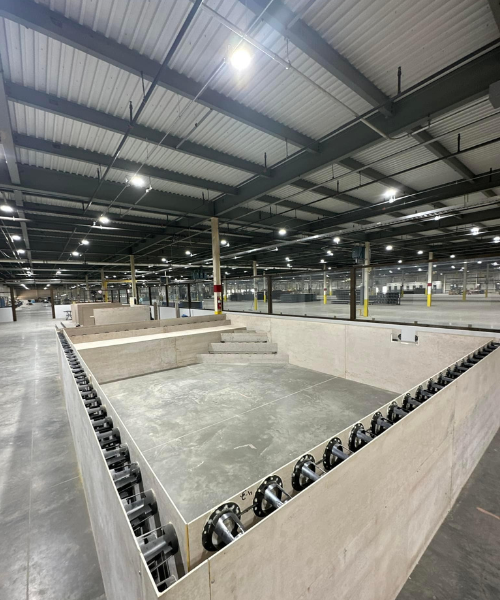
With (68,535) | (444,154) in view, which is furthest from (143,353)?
(444,154)

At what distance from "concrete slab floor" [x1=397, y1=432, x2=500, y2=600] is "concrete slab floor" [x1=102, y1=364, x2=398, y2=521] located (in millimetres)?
1151

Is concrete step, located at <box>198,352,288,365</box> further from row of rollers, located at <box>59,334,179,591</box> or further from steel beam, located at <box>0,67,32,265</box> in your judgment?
steel beam, located at <box>0,67,32,265</box>

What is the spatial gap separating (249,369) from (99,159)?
5.10 meters

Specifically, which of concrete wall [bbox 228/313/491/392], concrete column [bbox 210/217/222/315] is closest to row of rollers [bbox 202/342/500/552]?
concrete wall [bbox 228/313/491/392]

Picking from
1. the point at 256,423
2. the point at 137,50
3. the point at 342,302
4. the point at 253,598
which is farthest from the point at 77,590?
the point at 342,302

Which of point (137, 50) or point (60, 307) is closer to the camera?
point (137, 50)

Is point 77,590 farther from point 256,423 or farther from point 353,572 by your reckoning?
point 256,423

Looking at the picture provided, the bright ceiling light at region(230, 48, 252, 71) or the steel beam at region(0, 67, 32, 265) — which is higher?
the steel beam at region(0, 67, 32, 265)

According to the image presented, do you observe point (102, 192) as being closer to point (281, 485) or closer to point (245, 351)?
point (245, 351)

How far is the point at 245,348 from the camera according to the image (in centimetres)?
591

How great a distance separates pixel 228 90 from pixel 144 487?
4484mm

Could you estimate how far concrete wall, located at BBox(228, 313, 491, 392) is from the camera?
3.64 m

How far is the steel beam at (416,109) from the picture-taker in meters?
3.13

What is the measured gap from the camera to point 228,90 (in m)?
3.62
